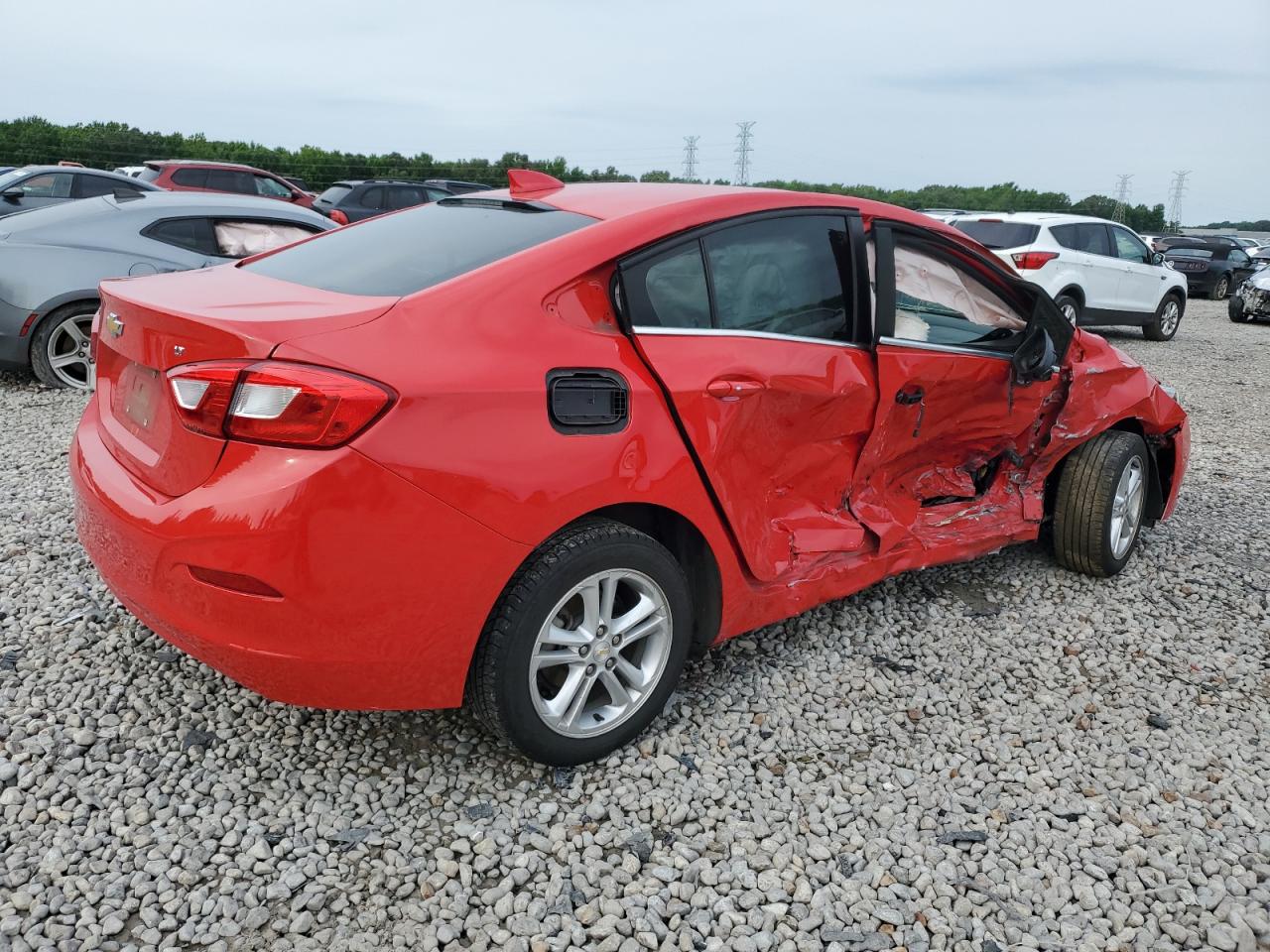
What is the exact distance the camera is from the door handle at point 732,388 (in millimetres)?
2732

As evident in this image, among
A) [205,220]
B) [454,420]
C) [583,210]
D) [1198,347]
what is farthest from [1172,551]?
[1198,347]

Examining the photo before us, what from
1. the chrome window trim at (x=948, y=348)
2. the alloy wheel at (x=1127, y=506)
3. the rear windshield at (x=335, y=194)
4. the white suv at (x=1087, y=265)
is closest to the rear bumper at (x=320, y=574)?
the chrome window trim at (x=948, y=348)

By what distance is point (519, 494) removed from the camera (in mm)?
2338

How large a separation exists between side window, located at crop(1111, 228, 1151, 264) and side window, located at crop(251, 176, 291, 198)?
41.3 ft

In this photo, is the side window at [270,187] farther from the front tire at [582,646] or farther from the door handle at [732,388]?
the front tire at [582,646]

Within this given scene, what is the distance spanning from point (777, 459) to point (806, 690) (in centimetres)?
83

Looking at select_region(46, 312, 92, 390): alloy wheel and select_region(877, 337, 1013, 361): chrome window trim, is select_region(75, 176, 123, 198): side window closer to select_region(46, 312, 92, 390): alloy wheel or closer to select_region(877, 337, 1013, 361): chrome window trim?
select_region(46, 312, 92, 390): alloy wheel

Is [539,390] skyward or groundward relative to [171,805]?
skyward

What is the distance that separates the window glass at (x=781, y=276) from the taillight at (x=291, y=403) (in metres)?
1.12

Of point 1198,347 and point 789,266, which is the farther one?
point 1198,347

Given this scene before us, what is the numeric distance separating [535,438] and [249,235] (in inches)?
228

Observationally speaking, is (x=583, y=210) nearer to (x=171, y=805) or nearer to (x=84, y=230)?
(x=171, y=805)

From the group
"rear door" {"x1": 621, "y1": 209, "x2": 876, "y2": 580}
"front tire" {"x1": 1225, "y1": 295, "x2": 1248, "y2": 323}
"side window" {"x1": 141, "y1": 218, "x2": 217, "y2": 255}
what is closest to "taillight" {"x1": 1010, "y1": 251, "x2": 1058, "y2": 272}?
"front tire" {"x1": 1225, "y1": 295, "x2": 1248, "y2": 323}

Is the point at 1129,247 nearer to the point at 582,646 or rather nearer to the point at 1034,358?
the point at 1034,358
